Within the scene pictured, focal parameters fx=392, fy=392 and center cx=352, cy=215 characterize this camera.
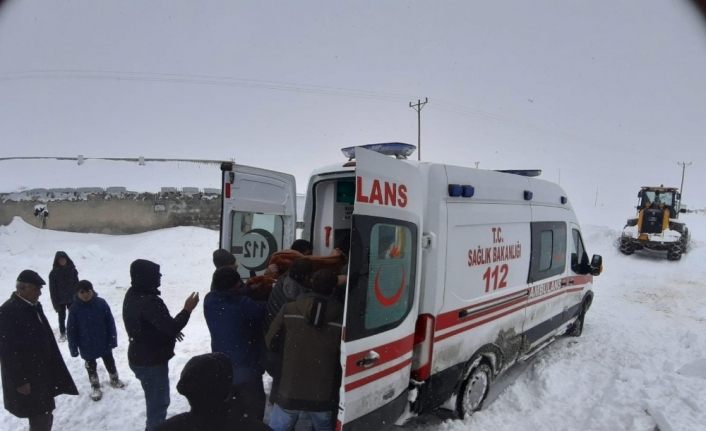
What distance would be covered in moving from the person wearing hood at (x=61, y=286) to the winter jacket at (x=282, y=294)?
440cm

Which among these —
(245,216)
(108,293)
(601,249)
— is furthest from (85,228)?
(601,249)

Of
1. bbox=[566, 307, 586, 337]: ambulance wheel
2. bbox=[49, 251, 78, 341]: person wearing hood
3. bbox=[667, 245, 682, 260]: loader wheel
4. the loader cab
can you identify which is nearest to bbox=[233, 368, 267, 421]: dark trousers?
bbox=[49, 251, 78, 341]: person wearing hood

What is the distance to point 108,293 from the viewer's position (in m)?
9.37

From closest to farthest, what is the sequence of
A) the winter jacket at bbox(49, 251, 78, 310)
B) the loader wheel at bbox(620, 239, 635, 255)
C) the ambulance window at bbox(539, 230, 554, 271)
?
the ambulance window at bbox(539, 230, 554, 271)
the winter jacket at bbox(49, 251, 78, 310)
the loader wheel at bbox(620, 239, 635, 255)

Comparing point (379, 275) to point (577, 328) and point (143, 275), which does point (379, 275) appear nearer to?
point (143, 275)

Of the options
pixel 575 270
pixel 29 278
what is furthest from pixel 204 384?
pixel 575 270

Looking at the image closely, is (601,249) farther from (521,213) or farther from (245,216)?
(245,216)

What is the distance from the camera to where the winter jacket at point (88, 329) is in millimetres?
4281

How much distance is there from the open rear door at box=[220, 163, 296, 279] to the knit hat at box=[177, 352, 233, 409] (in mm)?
2721

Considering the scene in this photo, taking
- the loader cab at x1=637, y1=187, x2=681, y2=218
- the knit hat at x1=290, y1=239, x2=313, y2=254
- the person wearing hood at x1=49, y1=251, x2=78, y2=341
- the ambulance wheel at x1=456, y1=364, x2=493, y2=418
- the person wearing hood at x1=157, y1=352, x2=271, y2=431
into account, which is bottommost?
the ambulance wheel at x1=456, y1=364, x2=493, y2=418

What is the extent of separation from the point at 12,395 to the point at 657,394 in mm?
5982

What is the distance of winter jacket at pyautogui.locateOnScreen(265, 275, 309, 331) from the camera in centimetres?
316

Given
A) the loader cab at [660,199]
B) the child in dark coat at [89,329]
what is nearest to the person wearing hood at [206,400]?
the child in dark coat at [89,329]

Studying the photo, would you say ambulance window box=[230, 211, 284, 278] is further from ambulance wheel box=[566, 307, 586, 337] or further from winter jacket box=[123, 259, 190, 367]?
ambulance wheel box=[566, 307, 586, 337]
